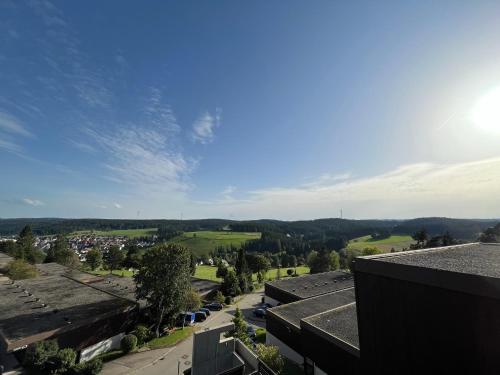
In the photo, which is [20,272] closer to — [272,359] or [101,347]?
[101,347]

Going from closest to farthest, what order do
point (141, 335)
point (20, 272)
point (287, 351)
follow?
point (287, 351) → point (141, 335) → point (20, 272)

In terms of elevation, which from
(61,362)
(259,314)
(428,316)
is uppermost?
(428,316)

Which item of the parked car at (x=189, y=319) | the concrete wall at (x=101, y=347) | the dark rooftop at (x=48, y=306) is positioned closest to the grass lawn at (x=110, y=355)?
the concrete wall at (x=101, y=347)

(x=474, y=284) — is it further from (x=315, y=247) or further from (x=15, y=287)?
(x=315, y=247)

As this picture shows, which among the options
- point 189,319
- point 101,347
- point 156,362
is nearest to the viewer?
point 156,362

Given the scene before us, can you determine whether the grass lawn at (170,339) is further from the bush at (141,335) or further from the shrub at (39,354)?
the shrub at (39,354)

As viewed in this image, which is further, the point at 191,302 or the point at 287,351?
the point at 191,302

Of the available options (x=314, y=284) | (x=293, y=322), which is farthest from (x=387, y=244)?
(x=293, y=322)

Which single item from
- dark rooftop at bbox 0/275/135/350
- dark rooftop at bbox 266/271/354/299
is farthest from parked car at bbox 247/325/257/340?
dark rooftop at bbox 0/275/135/350
